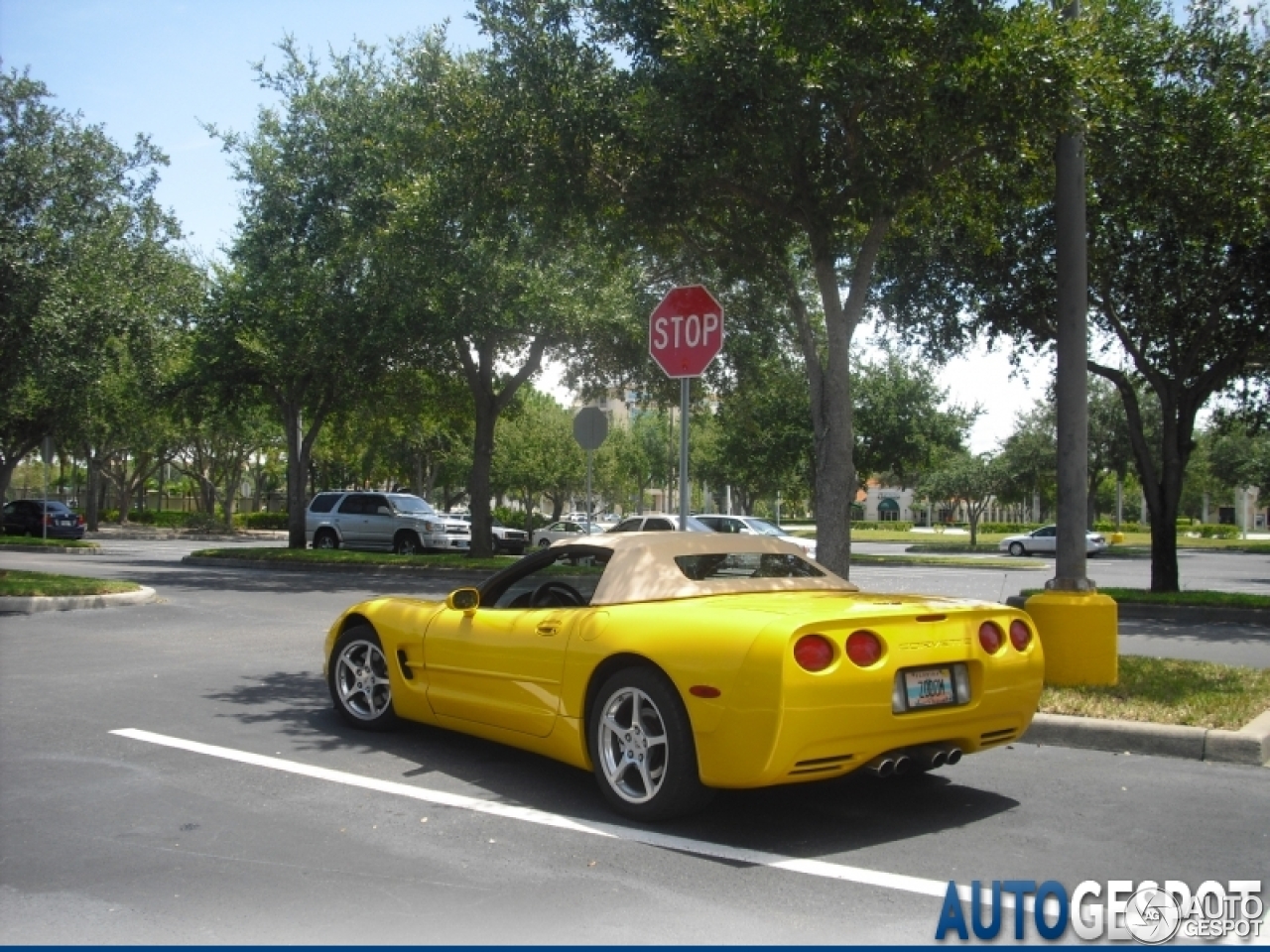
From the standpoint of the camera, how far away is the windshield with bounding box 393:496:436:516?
30.6m

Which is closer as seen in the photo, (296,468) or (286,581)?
(286,581)

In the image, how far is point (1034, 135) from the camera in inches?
370

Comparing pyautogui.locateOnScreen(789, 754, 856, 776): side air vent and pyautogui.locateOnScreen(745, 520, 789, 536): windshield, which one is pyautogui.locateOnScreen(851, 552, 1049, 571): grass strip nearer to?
pyautogui.locateOnScreen(745, 520, 789, 536): windshield

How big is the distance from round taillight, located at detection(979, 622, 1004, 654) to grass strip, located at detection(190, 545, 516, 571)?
669 inches

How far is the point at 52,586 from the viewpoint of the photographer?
1505 centimetres

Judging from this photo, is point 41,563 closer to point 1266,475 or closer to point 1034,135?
point 1034,135

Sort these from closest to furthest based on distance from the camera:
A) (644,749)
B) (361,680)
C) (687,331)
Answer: (644,749), (361,680), (687,331)

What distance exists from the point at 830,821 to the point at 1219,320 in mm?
13694

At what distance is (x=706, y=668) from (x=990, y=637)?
5.04ft


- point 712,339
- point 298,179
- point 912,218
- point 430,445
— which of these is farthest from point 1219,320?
point 430,445

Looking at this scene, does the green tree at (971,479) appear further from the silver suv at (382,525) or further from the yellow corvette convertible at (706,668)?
the yellow corvette convertible at (706,668)

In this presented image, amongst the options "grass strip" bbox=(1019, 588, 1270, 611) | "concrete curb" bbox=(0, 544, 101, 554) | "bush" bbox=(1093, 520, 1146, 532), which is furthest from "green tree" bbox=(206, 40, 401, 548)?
"bush" bbox=(1093, 520, 1146, 532)

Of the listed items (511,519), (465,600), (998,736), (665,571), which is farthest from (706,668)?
(511,519)

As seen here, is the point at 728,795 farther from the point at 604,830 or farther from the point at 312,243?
the point at 312,243
